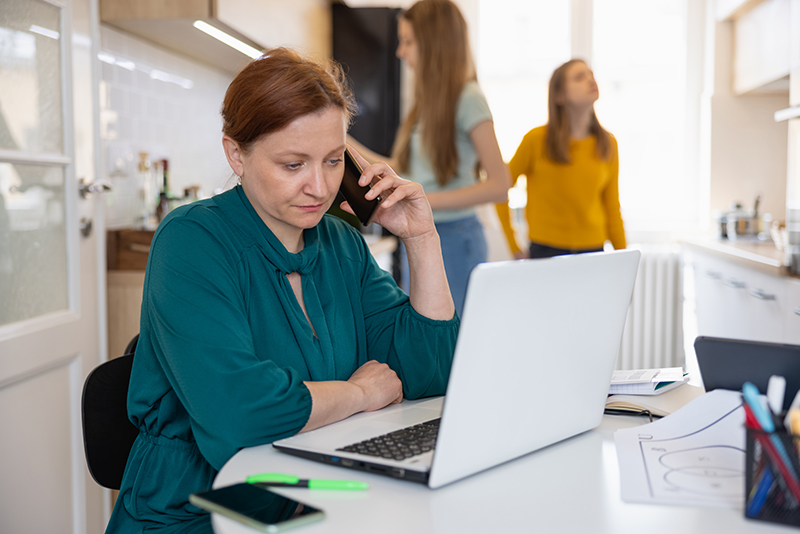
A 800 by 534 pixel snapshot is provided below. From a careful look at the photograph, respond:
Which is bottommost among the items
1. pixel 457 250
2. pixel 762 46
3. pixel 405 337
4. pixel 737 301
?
pixel 737 301

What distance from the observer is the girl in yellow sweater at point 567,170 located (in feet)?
9.19

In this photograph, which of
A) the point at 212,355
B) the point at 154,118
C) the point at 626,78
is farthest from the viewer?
the point at 626,78

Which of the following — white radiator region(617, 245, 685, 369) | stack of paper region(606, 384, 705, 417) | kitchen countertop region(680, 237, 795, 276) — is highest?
kitchen countertop region(680, 237, 795, 276)

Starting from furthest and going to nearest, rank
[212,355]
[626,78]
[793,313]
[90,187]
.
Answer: [626,78] < [793,313] < [90,187] < [212,355]

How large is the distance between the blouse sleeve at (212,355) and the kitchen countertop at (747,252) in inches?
82.2

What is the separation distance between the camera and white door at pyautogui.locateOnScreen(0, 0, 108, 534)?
1.62m

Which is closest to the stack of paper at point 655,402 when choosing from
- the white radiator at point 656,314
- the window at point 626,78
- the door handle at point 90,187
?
the door handle at point 90,187

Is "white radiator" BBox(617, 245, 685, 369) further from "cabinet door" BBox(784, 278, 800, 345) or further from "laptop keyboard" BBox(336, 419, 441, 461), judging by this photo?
"laptop keyboard" BBox(336, 419, 441, 461)

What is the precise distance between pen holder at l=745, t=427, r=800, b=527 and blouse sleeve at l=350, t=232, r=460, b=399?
1.81ft

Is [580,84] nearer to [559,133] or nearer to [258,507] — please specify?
[559,133]

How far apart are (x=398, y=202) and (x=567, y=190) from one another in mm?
1736

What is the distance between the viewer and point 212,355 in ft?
2.89

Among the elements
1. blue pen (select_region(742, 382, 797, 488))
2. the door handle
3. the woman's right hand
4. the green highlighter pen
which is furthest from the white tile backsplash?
blue pen (select_region(742, 382, 797, 488))

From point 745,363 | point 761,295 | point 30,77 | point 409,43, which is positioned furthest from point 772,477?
point 761,295
